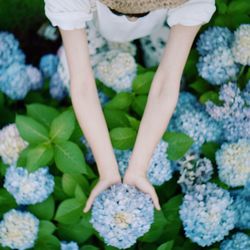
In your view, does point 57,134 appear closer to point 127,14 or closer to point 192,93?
point 127,14

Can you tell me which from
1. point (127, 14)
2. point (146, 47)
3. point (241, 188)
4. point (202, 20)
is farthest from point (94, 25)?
point (241, 188)

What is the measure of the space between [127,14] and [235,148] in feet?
1.24

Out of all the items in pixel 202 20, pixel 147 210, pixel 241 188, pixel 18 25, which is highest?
pixel 202 20

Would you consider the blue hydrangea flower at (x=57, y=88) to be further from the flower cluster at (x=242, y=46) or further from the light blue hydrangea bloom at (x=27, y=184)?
the flower cluster at (x=242, y=46)

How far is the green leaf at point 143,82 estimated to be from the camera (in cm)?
140

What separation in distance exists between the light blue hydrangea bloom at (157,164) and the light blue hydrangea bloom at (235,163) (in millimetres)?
119

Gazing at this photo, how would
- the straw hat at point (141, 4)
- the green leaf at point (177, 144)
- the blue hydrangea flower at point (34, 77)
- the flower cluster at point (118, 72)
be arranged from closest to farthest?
the straw hat at point (141, 4), the green leaf at point (177, 144), the flower cluster at point (118, 72), the blue hydrangea flower at point (34, 77)

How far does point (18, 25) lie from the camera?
1797 mm

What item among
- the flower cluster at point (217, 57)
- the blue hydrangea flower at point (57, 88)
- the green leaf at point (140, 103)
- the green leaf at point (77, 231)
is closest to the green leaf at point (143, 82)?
the green leaf at point (140, 103)

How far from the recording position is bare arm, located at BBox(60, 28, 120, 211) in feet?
3.94

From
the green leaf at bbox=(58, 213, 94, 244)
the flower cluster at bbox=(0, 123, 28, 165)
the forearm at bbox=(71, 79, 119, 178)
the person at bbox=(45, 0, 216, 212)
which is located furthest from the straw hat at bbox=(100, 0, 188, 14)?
the green leaf at bbox=(58, 213, 94, 244)

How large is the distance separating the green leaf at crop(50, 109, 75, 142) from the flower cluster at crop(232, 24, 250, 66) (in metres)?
0.42

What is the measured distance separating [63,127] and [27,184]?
0.14 meters

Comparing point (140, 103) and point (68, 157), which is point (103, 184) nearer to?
point (68, 157)
